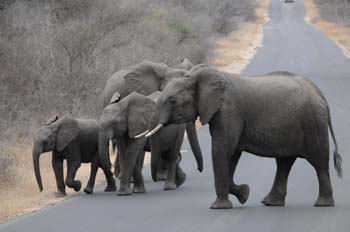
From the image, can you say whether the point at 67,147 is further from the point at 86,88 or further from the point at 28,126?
the point at 86,88

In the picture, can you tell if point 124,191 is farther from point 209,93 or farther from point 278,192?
point 278,192

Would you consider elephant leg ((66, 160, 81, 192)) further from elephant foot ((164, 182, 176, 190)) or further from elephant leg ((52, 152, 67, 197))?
elephant foot ((164, 182, 176, 190))

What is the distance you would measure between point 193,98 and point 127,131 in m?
2.22

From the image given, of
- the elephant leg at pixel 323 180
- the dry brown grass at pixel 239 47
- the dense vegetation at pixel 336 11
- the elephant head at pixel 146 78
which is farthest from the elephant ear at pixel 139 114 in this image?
the dense vegetation at pixel 336 11

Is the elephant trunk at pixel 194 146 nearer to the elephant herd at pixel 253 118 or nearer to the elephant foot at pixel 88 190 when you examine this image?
the elephant foot at pixel 88 190

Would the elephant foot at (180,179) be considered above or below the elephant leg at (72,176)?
below

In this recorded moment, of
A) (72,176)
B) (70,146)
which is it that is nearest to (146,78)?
(70,146)

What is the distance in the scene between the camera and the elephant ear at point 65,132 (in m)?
15.7

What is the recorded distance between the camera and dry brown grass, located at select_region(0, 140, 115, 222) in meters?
14.1

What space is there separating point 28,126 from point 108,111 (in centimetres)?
622

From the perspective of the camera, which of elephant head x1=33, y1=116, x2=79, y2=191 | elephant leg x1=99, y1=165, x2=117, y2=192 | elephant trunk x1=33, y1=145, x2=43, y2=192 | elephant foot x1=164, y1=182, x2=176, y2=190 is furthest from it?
elephant foot x1=164, y1=182, x2=176, y2=190

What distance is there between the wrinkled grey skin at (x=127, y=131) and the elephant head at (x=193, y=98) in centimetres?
183

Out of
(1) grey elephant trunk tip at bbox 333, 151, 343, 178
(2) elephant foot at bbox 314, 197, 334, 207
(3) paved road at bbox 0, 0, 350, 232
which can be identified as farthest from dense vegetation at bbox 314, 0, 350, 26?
(2) elephant foot at bbox 314, 197, 334, 207

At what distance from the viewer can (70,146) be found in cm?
1598
